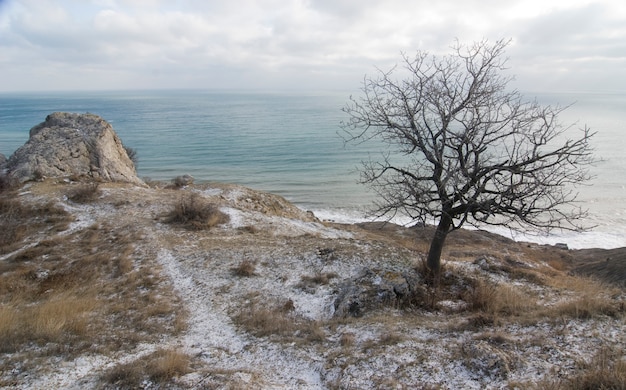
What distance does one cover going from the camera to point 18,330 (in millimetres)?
8539

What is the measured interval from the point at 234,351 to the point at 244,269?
4992mm

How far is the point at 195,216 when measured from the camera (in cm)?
1889

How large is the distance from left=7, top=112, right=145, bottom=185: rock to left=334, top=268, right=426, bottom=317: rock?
22.6 meters

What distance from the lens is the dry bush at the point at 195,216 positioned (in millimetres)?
18156

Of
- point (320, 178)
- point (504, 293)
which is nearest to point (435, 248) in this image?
point (504, 293)

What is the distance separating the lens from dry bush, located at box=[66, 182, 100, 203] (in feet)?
68.3

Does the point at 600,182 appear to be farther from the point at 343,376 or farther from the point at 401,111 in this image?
the point at 343,376

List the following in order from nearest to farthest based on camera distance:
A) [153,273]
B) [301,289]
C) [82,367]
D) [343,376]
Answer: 1. [343,376]
2. [82,367]
3. [301,289]
4. [153,273]

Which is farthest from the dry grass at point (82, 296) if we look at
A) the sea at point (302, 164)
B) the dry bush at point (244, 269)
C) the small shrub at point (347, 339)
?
the sea at point (302, 164)

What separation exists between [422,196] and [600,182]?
47.8 meters

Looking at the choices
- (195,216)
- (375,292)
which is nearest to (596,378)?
(375,292)

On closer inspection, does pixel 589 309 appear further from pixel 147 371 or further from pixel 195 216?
pixel 195 216

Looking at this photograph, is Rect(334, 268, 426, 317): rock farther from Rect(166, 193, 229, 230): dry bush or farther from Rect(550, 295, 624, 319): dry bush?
Rect(166, 193, 229, 230): dry bush

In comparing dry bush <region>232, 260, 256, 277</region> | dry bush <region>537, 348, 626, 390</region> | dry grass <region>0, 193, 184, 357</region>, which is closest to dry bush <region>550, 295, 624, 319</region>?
dry bush <region>537, 348, 626, 390</region>
